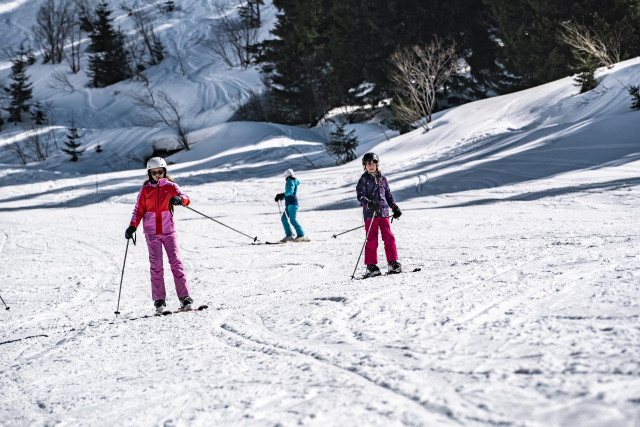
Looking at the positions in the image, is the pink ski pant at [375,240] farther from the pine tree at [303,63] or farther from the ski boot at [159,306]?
the pine tree at [303,63]

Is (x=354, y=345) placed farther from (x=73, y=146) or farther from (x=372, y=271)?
(x=73, y=146)

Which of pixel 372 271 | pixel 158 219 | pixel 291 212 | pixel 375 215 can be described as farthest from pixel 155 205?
pixel 291 212

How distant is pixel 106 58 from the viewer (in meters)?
59.8

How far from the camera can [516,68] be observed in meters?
34.0

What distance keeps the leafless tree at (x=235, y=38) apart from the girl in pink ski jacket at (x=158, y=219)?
57669 millimetres

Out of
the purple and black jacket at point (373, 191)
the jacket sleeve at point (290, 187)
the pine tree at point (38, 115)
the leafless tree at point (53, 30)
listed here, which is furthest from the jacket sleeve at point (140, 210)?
the leafless tree at point (53, 30)

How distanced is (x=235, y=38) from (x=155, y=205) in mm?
59173

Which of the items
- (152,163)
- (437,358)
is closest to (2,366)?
(152,163)

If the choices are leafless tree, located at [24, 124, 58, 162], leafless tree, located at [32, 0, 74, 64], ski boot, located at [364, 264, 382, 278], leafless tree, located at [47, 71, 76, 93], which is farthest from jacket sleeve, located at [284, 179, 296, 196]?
leafless tree, located at [32, 0, 74, 64]

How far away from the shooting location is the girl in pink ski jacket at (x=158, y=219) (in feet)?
19.7

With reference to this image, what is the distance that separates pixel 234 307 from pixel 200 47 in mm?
67941

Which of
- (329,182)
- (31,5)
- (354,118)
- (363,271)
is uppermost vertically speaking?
(31,5)

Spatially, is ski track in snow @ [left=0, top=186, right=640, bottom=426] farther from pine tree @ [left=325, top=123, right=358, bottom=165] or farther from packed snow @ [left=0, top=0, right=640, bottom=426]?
pine tree @ [left=325, top=123, right=358, bottom=165]

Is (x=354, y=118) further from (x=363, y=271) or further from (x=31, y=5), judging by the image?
(x=31, y=5)
